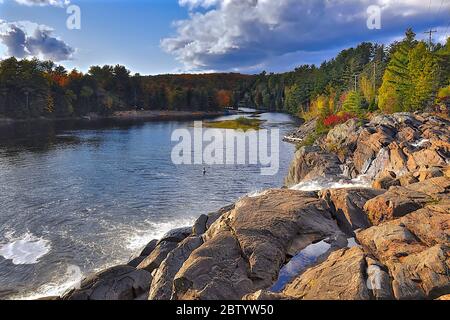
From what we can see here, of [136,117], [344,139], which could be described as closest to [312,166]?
[344,139]

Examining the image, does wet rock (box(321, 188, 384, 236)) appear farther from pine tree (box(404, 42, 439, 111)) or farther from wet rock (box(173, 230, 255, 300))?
pine tree (box(404, 42, 439, 111))

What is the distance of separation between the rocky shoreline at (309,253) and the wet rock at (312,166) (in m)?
17.4

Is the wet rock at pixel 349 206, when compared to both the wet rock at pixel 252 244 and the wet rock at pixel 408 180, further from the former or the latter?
the wet rock at pixel 408 180

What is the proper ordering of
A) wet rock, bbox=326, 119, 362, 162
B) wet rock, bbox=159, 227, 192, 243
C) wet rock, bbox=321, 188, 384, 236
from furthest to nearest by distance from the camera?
wet rock, bbox=326, 119, 362, 162, wet rock, bbox=159, 227, 192, 243, wet rock, bbox=321, 188, 384, 236

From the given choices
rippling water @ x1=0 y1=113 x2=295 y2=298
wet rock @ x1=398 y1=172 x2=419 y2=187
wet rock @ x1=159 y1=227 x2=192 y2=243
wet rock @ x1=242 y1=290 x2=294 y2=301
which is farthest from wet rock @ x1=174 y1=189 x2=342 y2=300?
rippling water @ x1=0 y1=113 x2=295 y2=298

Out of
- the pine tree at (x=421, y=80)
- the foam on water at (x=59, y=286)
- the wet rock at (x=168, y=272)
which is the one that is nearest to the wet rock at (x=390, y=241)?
the wet rock at (x=168, y=272)

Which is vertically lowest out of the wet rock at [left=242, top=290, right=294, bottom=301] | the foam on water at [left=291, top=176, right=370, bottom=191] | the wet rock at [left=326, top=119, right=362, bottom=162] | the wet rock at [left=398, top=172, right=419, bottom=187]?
the foam on water at [left=291, top=176, right=370, bottom=191]

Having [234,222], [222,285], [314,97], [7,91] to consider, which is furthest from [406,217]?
[7,91]

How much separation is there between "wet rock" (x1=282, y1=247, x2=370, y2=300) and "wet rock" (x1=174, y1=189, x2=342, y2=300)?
162 cm

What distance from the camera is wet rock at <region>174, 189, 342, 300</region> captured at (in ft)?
48.6

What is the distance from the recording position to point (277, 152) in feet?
239

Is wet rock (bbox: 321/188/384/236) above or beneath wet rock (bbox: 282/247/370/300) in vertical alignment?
above

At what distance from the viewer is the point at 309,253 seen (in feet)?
58.5

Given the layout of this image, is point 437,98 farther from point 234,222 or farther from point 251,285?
point 251,285
